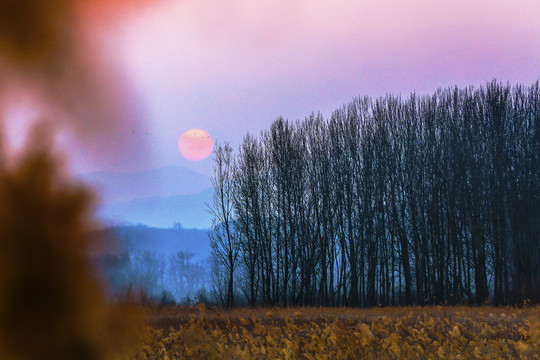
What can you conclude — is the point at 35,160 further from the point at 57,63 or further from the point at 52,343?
the point at 52,343

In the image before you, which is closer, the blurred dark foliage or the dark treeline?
the blurred dark foliage

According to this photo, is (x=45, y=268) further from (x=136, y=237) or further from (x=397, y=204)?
(x=397, y=204)

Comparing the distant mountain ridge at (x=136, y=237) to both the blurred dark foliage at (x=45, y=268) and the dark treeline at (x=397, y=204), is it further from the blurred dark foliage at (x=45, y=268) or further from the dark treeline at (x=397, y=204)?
the dark treeline at (x=397, y=204)

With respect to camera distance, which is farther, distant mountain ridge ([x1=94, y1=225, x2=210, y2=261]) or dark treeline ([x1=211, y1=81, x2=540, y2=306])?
dark treeline ([x1=211, y1=81, x2=540, y2=306])

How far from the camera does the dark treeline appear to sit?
2600cm

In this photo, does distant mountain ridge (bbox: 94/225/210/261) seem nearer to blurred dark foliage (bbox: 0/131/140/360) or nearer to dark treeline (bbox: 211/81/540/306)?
blurred dark foliage (bbox: 0/131/140/360)

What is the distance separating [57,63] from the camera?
144cm

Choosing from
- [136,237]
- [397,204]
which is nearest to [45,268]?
[136,237]

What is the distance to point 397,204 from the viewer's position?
2725cm

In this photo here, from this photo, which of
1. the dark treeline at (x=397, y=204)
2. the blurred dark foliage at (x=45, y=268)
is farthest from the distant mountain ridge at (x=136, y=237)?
the dark treeline at (x=397, y=204)

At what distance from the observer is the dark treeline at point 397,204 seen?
85.3ft

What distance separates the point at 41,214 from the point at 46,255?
10 centimetres

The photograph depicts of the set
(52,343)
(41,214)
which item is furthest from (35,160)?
(52,343)

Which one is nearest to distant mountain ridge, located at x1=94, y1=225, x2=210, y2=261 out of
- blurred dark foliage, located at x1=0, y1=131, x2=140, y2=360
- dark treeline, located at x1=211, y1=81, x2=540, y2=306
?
blurred dark foliage, located at x1=0, y1=131, x2=140, y2=360
